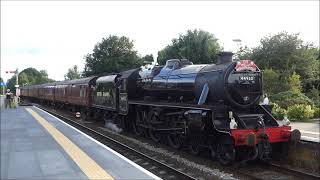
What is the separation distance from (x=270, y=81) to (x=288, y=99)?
12.5 feet

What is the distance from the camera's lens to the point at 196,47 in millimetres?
49719

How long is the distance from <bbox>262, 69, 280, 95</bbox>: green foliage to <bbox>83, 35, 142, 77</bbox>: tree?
38.4 meters

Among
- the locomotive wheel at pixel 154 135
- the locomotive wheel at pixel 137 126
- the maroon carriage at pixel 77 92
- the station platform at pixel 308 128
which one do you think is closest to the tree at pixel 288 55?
the station platform at pixel 308 128

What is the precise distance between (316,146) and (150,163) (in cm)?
453

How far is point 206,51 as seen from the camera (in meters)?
49.6

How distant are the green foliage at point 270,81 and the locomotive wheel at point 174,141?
15.7m

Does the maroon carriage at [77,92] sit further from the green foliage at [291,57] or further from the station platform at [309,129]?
the green foliage at [291,57]

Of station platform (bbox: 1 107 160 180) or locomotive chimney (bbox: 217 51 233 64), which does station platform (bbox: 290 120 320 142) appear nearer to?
locomotive chimney (bbox: 217 51 233 64)

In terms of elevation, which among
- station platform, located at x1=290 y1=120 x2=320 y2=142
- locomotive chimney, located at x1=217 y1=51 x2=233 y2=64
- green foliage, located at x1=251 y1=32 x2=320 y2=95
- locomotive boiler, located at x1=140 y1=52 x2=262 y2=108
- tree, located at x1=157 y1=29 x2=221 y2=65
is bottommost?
station platform, located at x1=290 y1=120 x2=320 y2=142

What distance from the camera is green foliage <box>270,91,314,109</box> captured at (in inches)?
998

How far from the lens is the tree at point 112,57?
6638 cm

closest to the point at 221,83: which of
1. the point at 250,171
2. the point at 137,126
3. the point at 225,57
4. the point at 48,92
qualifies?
the point at 225,57

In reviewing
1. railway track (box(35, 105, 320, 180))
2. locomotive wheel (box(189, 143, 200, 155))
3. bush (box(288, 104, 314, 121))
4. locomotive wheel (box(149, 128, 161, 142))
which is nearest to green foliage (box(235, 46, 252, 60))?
bush (box(288, 104, 314, 121))

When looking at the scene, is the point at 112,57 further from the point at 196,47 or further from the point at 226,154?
the point at 226,154
